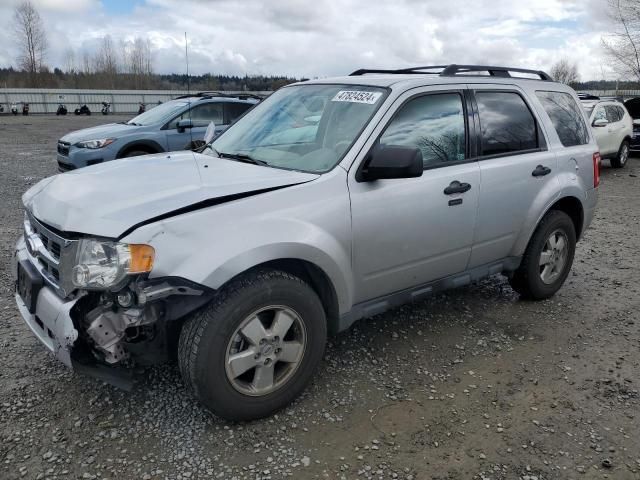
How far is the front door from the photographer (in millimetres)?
3176

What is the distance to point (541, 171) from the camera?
166 inches

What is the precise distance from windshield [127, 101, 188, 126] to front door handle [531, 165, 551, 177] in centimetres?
719

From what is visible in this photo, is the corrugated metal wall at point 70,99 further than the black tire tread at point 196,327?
Yes

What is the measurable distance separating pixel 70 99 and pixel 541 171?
1854 inches

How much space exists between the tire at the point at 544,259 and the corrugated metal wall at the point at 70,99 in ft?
132

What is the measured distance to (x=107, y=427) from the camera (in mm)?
2848

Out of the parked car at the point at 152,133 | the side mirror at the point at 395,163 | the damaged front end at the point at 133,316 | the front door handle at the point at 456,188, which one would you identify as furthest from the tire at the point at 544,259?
the parked car at the point at 152,133

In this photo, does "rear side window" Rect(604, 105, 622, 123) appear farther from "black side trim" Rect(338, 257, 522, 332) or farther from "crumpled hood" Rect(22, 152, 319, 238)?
"crumpled hood" Rect(22, 152, 319, 238)

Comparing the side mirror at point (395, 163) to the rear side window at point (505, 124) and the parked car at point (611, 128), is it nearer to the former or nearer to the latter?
the rear side window at point (505, 124)

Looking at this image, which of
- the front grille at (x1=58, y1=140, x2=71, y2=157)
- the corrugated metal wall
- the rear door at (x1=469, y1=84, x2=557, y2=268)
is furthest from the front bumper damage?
the corrugated metal wall

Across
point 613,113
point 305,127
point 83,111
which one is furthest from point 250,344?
point 83,111

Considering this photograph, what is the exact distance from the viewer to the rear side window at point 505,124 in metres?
3.92

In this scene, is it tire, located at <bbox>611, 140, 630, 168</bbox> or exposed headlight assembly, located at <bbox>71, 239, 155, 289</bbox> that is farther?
tire, located at <bbox>611, 140, 630, 168</bbox>

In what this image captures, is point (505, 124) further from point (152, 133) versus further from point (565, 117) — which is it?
point (152, 133)
